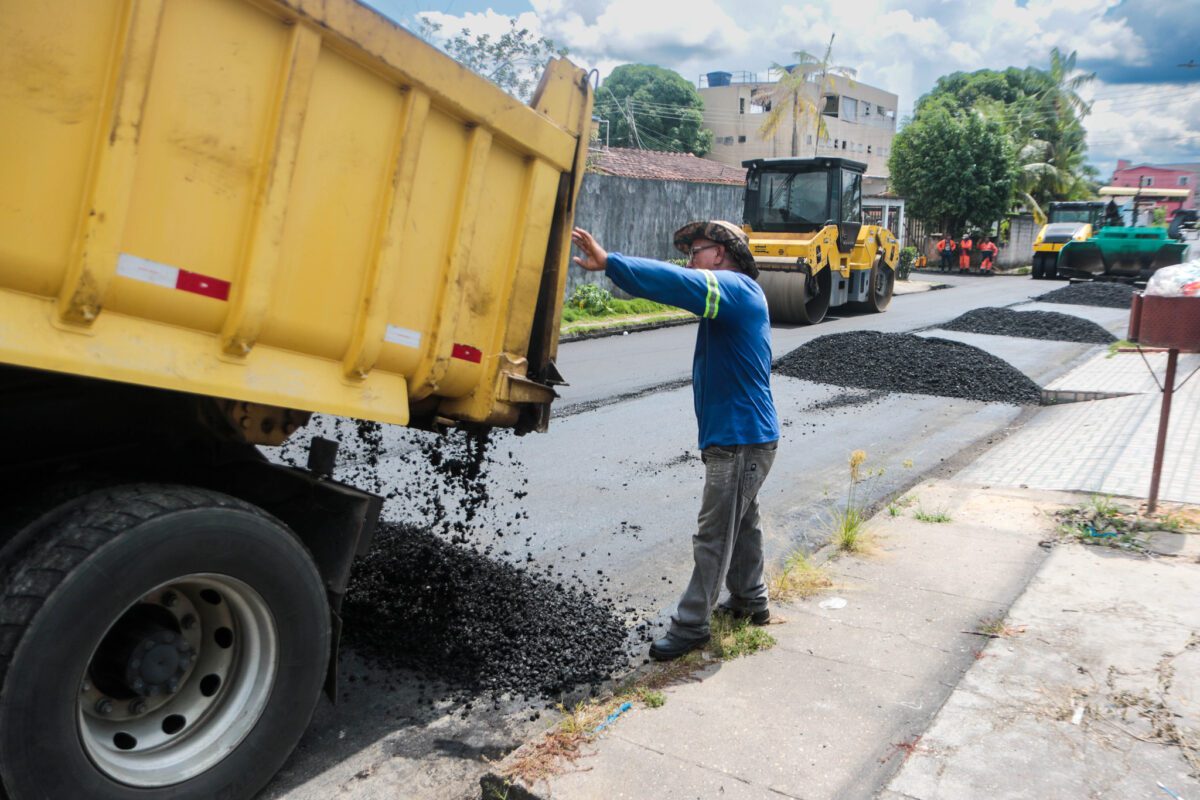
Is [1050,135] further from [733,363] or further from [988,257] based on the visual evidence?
[733,363]

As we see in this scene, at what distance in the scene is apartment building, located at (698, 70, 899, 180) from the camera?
6775cm

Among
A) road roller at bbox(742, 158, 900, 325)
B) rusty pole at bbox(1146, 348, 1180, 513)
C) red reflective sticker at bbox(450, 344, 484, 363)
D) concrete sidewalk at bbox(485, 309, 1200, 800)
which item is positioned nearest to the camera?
concrete sidewalk at bbox(485, 309, 1200, 800)

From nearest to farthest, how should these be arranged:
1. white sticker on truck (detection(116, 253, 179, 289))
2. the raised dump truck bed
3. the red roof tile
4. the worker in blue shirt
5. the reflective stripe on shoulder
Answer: the raised dump truck bed
white sticker on truck (detection(116, 253, 179, 289))
the reflective stripe on shoulder
the worker in blue shirt
the red roof tile

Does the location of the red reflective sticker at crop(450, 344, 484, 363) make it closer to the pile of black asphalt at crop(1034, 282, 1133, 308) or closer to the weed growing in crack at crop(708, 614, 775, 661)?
the weed growing in crack at crop(708, 614, 775, 661)

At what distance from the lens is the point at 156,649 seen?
2645 millimetres

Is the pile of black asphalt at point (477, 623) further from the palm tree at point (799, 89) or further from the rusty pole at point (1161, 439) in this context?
the palm tree at point (799, 89)

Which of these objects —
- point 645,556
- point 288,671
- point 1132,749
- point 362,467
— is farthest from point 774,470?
point 288,671

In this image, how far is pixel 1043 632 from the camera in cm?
420

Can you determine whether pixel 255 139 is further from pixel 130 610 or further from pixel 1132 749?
pixel 1132 749

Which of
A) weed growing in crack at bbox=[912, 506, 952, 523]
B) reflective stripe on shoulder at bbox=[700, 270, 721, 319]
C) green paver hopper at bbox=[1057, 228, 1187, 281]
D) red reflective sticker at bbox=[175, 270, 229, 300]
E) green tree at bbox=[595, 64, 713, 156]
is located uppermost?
green tree at bbox=[595, 64, 713, 156]

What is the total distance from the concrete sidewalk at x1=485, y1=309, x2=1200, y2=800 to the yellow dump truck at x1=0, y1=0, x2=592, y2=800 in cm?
105

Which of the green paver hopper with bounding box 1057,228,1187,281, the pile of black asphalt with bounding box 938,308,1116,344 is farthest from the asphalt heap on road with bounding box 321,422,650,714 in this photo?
the green paver hopper with bounding box 1057,228,1187,281

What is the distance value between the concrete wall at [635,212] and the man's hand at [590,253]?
13.9m

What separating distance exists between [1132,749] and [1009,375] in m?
8.87
